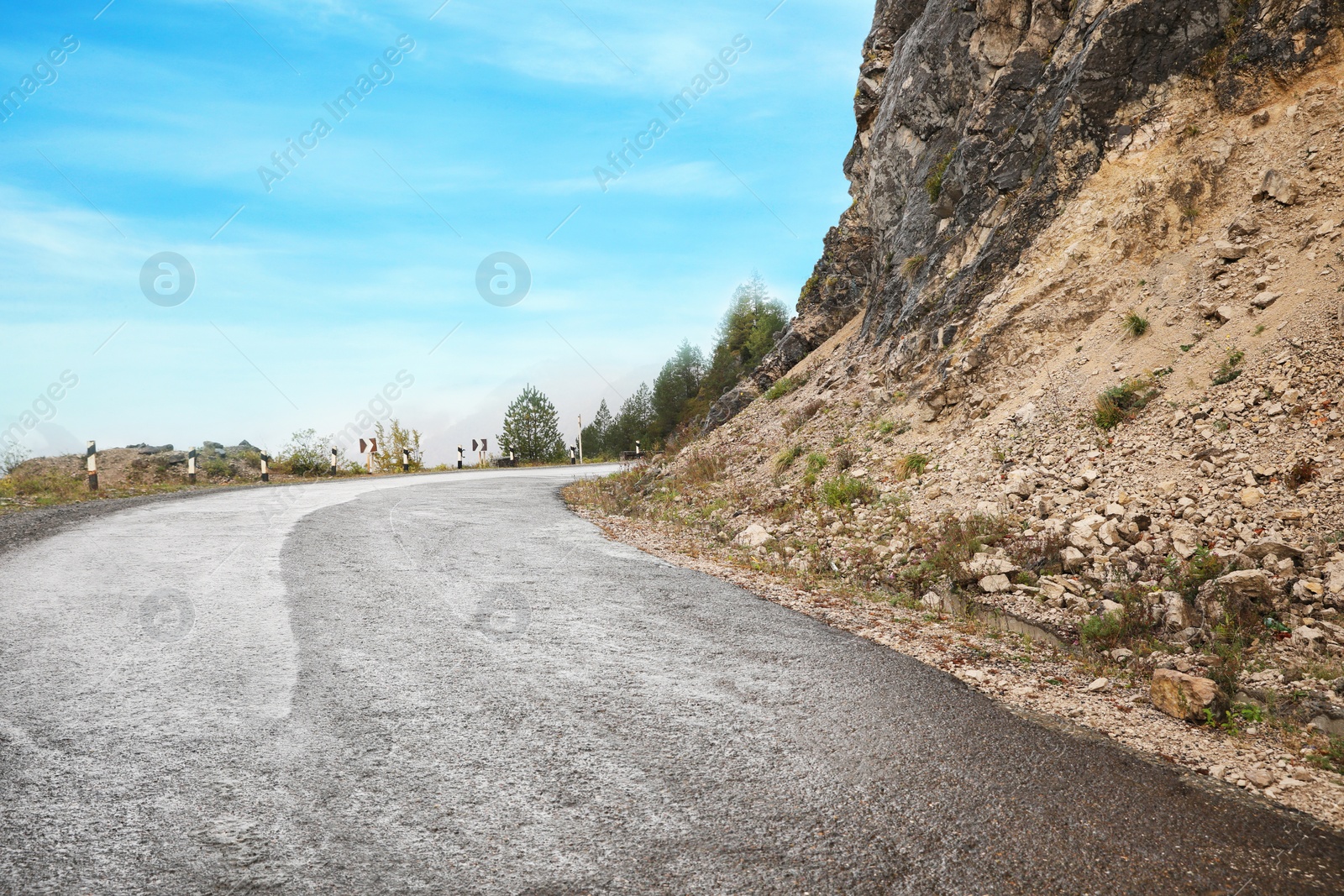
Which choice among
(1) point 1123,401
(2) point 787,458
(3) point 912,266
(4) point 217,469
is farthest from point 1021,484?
(4) point 217,469

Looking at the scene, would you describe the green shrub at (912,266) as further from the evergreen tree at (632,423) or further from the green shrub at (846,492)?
the evergreen tree at (632,423)

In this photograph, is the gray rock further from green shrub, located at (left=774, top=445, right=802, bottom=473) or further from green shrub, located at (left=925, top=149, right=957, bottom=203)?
green shrub, located at (left=925, top=149, right=957, bottom=203)

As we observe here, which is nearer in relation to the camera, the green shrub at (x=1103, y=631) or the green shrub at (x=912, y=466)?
the green shrub at (x=1103, y=631)

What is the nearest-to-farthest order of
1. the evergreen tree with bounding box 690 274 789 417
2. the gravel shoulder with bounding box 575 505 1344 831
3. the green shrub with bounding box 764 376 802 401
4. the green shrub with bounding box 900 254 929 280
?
the gravel shoulder with bounding box 575 505 1344 831, the green shrub with bounding box 900 254 929 280, the green shrub with bounding box 764 376 802 401, the evergreen tree with bounding box 690 274 789 417

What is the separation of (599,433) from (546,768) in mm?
79707

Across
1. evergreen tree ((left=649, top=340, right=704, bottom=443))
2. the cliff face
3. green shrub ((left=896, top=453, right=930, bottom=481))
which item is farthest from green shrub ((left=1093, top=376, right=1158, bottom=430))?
evergreen tree ((left=649, top=340, right=704, bottom=443))

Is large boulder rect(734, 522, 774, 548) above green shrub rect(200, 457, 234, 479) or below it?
below

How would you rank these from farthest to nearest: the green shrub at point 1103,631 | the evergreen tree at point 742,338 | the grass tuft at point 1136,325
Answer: the evergreen tree at point 742,338, the grass tuft at point 1136,325, the green shrub at point 1103,631

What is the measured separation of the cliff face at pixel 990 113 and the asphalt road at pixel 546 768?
995 centimetres

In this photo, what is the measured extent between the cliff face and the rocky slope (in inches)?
2.3

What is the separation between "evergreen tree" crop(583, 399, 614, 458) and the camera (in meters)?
79.8

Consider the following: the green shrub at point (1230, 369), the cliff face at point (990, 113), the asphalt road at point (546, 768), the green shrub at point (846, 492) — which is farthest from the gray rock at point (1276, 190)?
the asphalt road at point (546, 768)

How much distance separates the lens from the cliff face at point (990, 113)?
10914 mm

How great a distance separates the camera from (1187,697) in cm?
432
